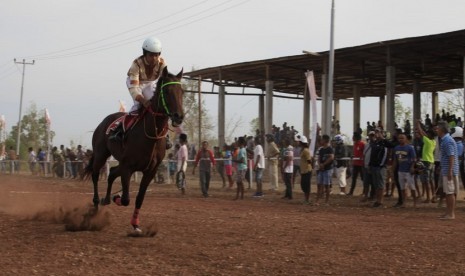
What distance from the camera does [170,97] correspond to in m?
8.41

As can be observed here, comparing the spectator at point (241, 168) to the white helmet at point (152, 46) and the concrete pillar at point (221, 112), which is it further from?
the concrete pillar at point (221, 112)

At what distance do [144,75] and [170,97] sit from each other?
1.19 meters

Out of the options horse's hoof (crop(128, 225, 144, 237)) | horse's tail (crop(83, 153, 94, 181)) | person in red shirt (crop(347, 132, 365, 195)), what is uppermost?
person in red shirt (crop(347, 132, 365, 195))

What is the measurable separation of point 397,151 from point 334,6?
11082 mm

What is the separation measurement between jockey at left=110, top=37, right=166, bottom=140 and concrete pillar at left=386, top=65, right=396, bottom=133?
1938 centimetres

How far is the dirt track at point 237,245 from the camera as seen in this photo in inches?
250

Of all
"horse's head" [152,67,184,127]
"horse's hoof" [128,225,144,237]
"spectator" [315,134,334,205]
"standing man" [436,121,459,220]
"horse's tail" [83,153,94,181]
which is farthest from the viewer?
"spectator" [315,134,334,205]

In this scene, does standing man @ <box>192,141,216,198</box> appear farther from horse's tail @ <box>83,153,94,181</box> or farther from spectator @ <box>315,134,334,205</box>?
horse's tail @ <box>83,153,94,181</box>

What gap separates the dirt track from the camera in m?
6.36

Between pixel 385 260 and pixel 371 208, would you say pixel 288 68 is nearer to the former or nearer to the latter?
pixel 371 208

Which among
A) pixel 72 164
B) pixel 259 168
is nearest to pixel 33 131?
pixel 72 164

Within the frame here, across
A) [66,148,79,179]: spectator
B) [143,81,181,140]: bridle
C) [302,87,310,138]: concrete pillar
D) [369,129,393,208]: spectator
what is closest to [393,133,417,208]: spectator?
[369,129,393,208]: spectator

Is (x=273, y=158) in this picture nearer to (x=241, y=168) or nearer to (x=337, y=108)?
(x=241, y=168)

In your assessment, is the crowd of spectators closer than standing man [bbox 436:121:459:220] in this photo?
No
